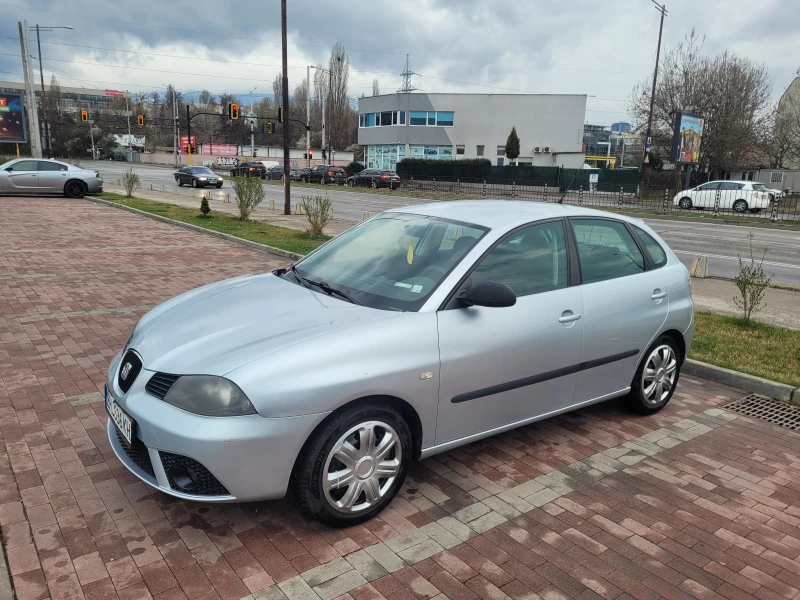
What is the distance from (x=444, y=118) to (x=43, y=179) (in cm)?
4325

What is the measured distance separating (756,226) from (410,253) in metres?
25.8

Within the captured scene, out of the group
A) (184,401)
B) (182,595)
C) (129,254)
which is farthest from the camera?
(129,254)

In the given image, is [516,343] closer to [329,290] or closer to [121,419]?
[329,290]

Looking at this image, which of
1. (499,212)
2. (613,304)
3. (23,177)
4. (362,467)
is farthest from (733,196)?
(362,467)

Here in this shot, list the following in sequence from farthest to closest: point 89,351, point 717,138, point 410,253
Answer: point 717,138 → point 89,351 → point 410,253

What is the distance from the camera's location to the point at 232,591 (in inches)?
110

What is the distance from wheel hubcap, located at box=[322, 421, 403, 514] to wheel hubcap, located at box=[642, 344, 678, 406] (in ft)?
8.09

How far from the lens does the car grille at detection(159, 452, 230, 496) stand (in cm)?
299

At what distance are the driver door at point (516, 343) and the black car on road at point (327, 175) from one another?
45.3 m

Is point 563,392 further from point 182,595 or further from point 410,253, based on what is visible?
point 182,595

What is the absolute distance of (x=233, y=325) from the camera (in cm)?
348

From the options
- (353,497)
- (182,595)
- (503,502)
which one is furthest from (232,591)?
(503,502)

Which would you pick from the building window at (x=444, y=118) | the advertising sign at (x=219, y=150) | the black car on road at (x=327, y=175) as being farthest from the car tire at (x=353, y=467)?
the advertising sign at (x=219, y=150)

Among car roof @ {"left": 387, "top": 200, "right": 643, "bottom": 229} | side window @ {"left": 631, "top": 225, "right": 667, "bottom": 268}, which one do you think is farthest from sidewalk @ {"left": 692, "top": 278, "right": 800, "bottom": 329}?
car roof @ {"left": 387, "top": 200, "right": 643, "bottom": 229}
